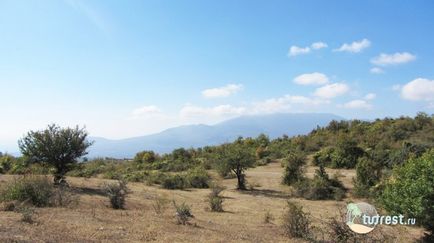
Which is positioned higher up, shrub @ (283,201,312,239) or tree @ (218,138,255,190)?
tree @ (218,138,255,190)

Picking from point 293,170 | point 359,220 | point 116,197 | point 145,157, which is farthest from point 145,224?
point 145,157

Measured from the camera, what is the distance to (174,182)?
30703 mm

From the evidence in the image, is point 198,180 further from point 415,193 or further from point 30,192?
point 415,193

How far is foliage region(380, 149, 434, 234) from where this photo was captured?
14.1m

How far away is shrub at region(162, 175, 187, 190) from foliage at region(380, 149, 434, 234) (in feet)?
55.2

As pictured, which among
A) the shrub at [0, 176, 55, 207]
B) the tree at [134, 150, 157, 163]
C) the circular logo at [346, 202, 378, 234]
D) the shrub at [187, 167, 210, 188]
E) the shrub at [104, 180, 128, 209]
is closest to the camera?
the circular logo at [346, 202, 378, 234]

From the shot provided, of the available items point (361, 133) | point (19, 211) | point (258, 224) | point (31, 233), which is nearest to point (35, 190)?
point (19, 211)

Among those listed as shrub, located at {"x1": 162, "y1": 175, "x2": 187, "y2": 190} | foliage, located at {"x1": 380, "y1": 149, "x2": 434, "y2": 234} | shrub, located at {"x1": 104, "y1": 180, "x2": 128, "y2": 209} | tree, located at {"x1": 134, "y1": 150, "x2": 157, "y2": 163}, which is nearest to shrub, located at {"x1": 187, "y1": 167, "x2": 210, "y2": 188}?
shrub, located at {"x1": 162, "y1": 175, "x2": 187, "y2": 190}

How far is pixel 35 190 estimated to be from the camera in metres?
16.6

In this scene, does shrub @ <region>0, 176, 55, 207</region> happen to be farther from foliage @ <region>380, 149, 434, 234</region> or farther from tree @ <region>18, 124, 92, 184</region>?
foliage @ <region>380, 149, 434, 234</region>

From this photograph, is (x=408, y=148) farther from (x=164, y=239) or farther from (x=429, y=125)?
(x=164, y=239)

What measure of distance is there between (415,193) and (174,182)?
1901 centimetres

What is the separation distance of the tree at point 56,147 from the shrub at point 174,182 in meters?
6.48

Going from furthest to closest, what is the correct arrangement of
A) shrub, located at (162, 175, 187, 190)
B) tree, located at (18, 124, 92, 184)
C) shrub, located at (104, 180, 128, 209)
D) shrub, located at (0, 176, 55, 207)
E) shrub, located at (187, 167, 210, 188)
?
shrub, located at (187, 167, 210, 188) < shrub, located at (162, 175, 187, 190) < tree, located at (18, 124, 92, 184) < shrub, located at (104, 180, 128, 209) < shrub, located at (0, 176, 55, 207)
